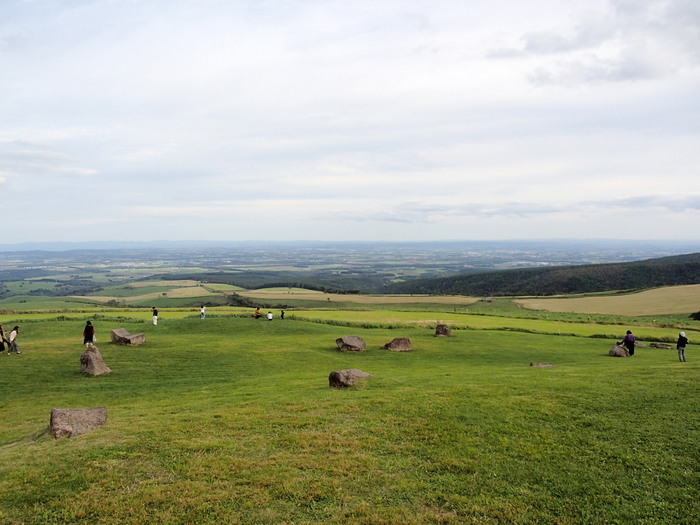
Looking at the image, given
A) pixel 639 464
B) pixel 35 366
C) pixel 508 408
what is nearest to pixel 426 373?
pixel 508 408

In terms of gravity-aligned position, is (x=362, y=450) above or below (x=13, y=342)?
above

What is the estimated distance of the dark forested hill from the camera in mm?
128750

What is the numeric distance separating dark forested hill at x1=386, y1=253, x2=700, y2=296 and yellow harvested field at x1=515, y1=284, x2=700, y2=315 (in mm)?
34276

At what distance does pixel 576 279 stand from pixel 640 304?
5844 centimetres

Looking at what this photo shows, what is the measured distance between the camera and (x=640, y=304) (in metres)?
80.6

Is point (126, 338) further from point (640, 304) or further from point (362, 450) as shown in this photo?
point (640, 304)

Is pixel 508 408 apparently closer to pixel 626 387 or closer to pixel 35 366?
pixel 626 387

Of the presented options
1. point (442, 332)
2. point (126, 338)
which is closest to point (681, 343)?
point (442, 332)

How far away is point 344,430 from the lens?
13312 mm

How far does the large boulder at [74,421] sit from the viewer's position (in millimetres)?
13109

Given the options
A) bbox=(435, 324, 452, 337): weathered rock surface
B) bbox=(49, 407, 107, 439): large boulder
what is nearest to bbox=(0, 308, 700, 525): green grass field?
bbox=(49, 407, 107, 439): large boulder

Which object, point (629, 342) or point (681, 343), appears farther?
point (629, 342)

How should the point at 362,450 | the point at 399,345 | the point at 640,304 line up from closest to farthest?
the point at 362,450, the point at 399,345, the point at 640,304

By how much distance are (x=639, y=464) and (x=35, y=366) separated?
99.7 feet
